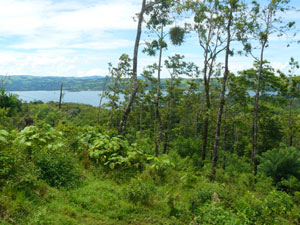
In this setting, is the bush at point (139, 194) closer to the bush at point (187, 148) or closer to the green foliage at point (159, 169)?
the green foliage at point (159, 169)

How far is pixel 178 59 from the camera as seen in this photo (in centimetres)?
2666

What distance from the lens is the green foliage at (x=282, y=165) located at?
17.0m

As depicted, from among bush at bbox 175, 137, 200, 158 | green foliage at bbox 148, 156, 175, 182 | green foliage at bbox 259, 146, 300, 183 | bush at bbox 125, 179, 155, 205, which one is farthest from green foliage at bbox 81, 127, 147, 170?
bush at bbox 175, 137, 200, 158

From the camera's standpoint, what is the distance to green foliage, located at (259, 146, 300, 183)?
1695cm

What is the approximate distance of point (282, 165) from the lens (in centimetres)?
1712

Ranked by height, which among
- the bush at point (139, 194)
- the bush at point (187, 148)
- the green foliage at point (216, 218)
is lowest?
the bush at point (187, 148)

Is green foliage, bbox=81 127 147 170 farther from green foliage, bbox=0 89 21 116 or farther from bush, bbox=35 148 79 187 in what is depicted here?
green foliage, bbox=0 89 21 116

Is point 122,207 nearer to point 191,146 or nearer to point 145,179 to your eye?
point 145,179

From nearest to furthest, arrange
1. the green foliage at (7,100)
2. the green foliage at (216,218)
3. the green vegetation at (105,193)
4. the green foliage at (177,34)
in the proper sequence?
the green foliage at (216,218)
the green vegetation at (105,193)
the green foliage at (7,100)
the green foliage at (177,34)

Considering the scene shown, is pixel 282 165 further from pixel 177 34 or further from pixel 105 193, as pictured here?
pixel 105 193

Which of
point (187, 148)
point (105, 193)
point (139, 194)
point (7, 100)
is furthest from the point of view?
point (187, 148)

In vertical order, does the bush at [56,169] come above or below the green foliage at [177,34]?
below

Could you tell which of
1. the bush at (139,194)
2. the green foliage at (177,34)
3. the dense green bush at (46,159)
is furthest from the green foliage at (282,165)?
the dense green bush at (46,159)

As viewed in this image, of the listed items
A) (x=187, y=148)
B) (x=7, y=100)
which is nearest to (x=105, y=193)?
(x=7, y=100)
